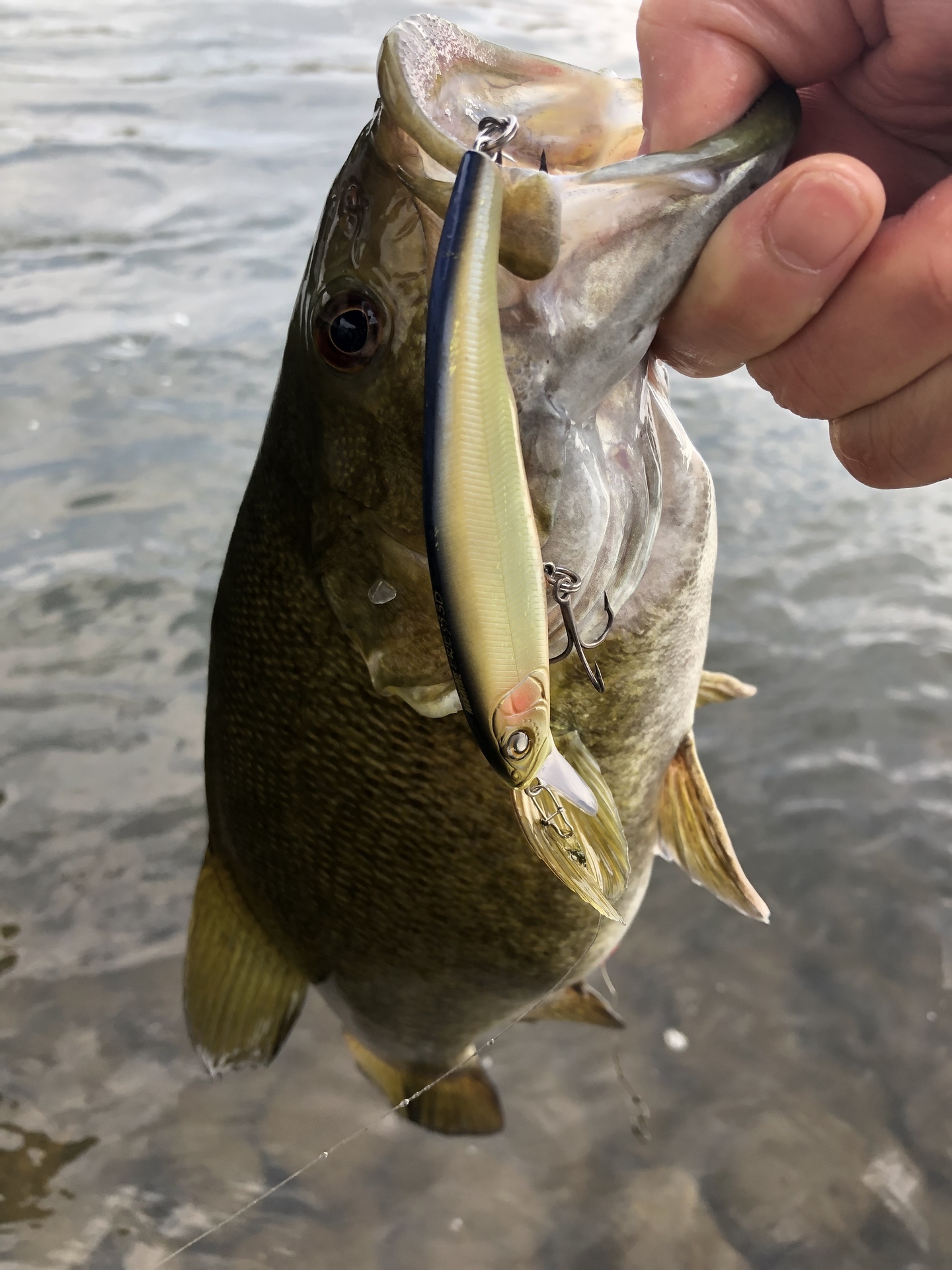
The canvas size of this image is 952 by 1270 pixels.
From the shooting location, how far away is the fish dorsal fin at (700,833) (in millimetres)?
1979

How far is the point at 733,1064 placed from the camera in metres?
2.75

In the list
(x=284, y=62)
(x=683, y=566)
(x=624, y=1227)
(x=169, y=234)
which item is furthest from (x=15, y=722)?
(x=284, y=62)

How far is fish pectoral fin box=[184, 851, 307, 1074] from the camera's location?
2.03 m

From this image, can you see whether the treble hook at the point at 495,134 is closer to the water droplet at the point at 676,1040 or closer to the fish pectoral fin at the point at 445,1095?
the fish pectoral fin at the point at 445,1095

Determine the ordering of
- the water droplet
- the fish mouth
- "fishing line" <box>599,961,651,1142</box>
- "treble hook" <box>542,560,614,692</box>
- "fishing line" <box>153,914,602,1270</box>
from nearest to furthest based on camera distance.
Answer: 1. the fish mouth
2. "treble hook" <box>542,560,614,692</box>
3. "fishing line" <box>153,914,602,1270</box>
4. "fishing line" <box>599,961,651,1142</box>
5. the water droplet

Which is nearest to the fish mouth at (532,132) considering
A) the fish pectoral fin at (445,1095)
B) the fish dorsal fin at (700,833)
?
the fish dorsal fin at (700,833)

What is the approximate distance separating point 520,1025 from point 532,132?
7.88 feet

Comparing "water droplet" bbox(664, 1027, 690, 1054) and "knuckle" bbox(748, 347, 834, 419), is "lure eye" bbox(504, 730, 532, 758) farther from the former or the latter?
"water droplet" bbox(664, 1027, 690, 1054)

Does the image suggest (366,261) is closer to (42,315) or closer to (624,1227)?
(624,1227)

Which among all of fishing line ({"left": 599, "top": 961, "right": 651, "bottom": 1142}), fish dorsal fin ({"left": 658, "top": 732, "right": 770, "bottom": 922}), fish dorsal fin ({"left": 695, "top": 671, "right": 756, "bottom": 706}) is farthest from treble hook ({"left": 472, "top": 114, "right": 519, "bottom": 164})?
fishing line ({"left": 599, "top": 961, "right": 651, "bottom": 1142})

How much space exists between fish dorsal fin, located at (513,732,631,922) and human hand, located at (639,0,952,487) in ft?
2.00

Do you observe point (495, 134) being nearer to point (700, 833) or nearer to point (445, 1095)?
point (700, 833)

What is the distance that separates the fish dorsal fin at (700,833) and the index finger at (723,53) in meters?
1.11

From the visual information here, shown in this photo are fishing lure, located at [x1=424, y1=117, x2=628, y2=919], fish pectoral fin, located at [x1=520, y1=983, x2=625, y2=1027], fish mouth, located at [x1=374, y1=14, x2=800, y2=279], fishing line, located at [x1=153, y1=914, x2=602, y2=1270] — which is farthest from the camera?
fish pectoral fin, located at [x1=520, y1=983, x2=625, y2=1027]
